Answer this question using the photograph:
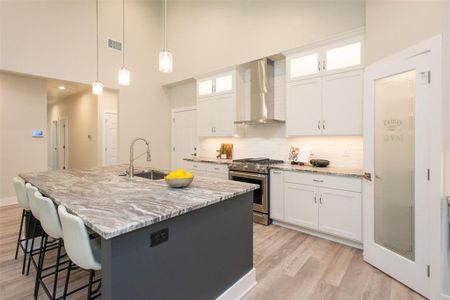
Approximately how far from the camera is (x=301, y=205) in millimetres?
3250

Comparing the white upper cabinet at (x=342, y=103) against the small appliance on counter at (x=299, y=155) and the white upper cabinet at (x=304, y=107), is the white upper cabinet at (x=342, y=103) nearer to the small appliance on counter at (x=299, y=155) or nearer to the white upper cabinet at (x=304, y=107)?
the white upper cabinet at (x=304, y=107)

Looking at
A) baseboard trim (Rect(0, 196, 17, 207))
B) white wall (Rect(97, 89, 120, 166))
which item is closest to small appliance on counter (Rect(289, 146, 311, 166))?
white wall (Rect(97, 89, 120, 166))

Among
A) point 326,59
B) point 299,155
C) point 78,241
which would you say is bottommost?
point 78,241

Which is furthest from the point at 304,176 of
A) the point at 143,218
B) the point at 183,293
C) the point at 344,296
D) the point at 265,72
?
the point at 143,218

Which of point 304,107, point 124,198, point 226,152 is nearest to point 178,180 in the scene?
point 124,198

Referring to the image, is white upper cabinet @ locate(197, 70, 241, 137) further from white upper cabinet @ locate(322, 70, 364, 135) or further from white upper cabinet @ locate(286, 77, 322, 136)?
white upper cabinet @ locate(322, 70, 364, 135)

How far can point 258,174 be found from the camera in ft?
11.9

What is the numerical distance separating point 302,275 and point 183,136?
14.4ft

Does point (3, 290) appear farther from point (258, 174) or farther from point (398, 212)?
point (398, 212)

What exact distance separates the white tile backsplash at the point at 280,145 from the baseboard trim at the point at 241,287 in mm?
2192

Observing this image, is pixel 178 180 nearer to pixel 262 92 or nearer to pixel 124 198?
pixel 124 198

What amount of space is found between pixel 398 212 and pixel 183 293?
2125 mm

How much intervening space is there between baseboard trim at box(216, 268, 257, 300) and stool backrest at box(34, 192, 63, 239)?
129 cm

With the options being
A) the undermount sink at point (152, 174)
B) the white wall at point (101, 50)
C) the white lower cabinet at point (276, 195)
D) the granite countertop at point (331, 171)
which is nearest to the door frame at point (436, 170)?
the granite countertop at point (331, 171)
